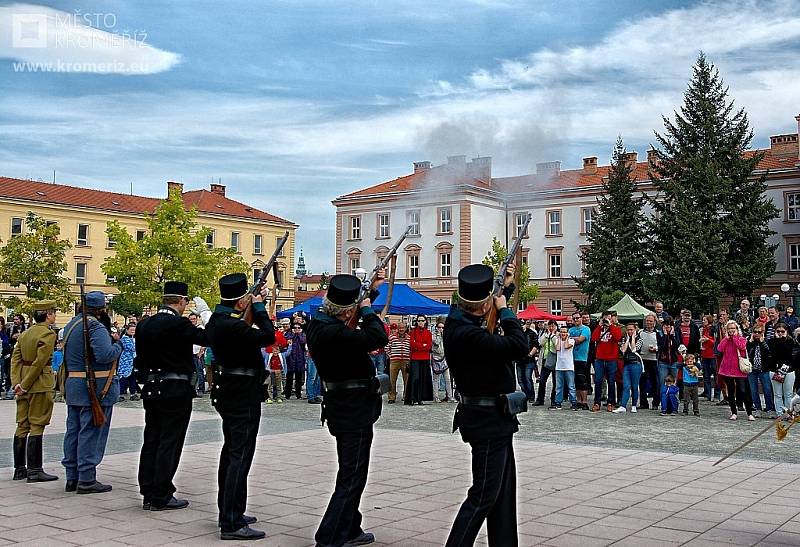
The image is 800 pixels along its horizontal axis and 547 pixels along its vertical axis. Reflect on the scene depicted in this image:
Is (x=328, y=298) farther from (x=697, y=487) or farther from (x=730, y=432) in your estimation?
(x=730, y=432)

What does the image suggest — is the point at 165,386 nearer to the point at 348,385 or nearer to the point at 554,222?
the point at 348,385

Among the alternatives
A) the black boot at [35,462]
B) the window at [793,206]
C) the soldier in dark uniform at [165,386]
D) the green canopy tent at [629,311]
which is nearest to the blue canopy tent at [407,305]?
the green canopy tent at [629,311]

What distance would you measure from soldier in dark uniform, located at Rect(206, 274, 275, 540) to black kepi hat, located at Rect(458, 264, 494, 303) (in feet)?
6.10

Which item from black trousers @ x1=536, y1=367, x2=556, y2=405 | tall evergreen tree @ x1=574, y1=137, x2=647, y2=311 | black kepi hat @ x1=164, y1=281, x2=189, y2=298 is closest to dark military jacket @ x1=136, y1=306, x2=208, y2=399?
black kepi hat @ x1=164, y1=281, x2=189, y2=298

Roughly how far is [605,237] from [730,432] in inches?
1370

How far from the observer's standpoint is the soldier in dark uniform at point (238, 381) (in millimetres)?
6500

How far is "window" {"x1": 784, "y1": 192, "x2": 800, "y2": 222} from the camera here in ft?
179

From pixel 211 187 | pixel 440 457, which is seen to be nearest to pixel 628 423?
pixel 440 457

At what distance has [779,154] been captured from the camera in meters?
58.8

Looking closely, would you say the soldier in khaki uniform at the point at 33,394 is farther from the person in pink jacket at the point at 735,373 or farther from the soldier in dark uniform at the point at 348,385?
the person in pink jacket at the point at 735,373

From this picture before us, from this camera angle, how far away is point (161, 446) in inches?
293

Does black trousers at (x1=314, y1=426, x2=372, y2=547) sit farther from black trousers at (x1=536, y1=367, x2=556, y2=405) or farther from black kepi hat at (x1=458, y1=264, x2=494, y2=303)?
black trousers at (x1=536, y1=367, x2=556, y2=405)

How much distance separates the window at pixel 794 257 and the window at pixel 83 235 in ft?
184

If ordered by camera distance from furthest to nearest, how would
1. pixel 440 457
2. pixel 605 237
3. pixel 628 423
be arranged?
pixel 605 237 → pixel 628 423 → pixel 440 457
